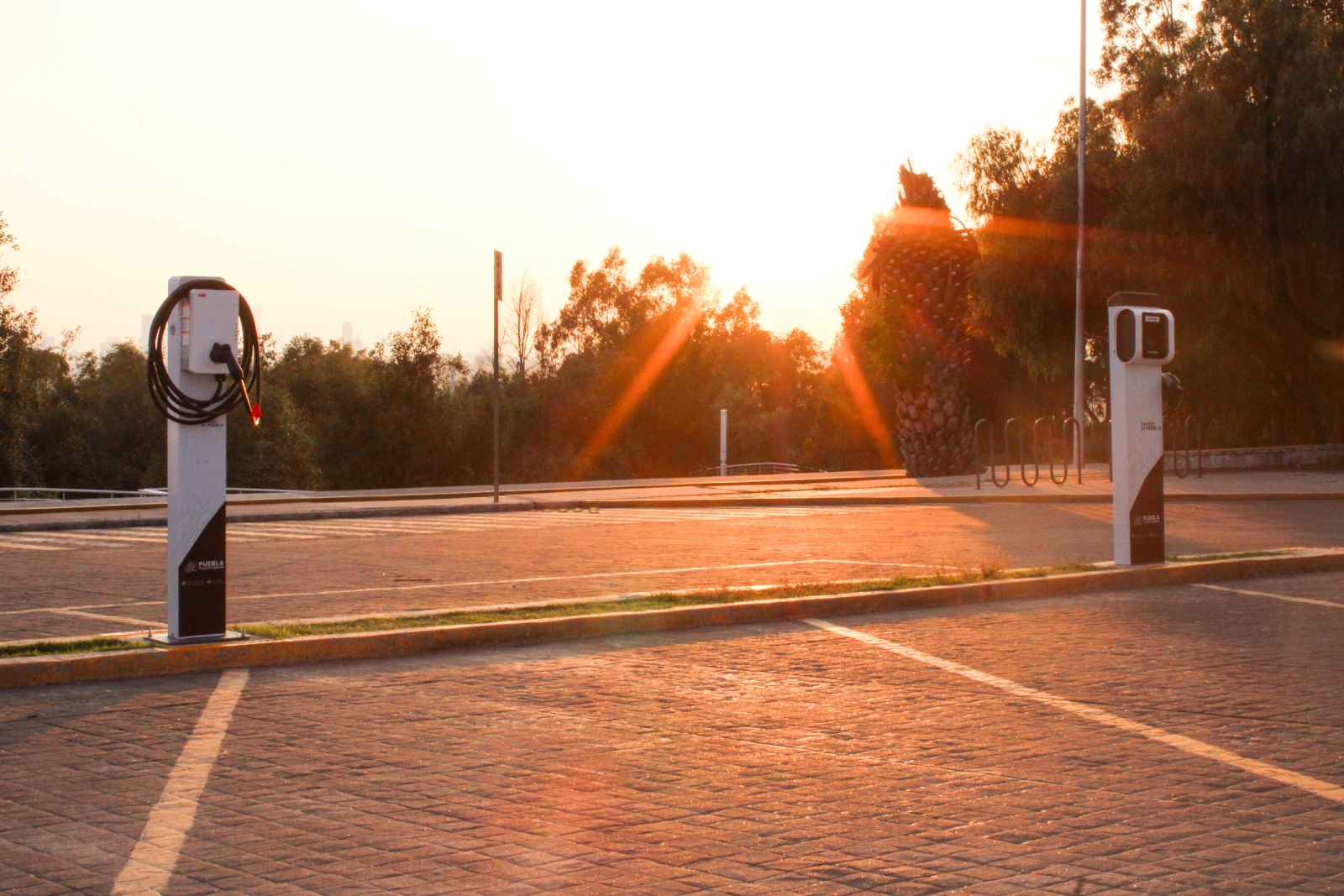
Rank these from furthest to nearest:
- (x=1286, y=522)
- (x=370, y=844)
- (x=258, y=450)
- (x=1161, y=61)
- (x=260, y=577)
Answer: (x=258, y=450), (x=1161, y=61), (x=1286, y=522), (x=260, y=577), (x=370, y=844)

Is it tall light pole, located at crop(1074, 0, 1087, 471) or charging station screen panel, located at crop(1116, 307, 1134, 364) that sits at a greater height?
tall light pole, located at crop(1074, 0, 1087, 471)

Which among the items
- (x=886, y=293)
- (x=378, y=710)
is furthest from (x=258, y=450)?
(x=378, y=710)

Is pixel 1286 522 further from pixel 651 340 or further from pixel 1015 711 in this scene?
pixel 651 340

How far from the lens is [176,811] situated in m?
4.82

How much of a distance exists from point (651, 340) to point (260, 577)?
206 feet

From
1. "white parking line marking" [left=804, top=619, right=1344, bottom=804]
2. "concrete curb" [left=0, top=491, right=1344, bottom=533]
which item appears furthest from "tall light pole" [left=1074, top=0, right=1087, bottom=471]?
"white parking line marking" [left=804, top=619, right=1344, bottom=804]

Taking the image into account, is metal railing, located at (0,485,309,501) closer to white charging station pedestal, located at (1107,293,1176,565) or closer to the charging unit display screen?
white charging station pedestal, located at (1107,293,1176,565)

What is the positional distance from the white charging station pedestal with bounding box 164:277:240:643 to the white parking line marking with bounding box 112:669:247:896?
1.25m

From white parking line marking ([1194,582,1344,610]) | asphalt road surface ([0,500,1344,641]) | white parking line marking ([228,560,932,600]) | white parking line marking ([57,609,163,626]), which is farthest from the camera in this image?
white parking line marking ([228,560,932,600])

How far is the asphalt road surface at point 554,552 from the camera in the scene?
10711 mm

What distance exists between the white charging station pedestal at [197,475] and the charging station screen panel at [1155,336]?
7.54 meters

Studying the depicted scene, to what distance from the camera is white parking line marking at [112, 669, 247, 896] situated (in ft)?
13.4

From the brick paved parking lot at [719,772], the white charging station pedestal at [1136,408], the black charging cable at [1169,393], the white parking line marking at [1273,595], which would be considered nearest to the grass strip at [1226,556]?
the white charging station pedestal at [1136,408]

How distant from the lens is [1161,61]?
35.4 m
